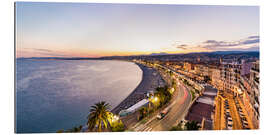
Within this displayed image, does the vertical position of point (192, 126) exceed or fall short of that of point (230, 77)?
it falls short

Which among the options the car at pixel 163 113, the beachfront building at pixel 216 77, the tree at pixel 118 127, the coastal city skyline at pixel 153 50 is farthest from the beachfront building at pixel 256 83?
the tree at pixel 118 127

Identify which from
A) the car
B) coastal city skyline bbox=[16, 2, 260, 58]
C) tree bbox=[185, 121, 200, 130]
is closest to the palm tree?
the car

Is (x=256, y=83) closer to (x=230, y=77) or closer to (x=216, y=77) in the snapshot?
(x=230, y=77)

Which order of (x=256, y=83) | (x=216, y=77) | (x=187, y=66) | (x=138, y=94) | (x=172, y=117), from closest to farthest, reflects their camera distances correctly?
(x=256, y=83), (x=172, y=117), (x=216, y=77), (x=187, y=66), (x=138, y=94)

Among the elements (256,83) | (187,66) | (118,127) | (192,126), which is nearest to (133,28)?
(187,66)

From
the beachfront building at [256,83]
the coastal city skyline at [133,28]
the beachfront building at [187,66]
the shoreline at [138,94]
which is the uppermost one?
the coastal city skyline at [133,28]

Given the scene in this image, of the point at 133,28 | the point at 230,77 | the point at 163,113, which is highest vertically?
the point at 133,28

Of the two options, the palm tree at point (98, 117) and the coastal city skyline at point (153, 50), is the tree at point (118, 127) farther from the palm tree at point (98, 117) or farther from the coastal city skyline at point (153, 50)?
the palm tree at point (98, 117)

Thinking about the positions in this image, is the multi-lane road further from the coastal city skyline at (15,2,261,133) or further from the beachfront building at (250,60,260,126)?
the beachfront building at (250,60,260,126)

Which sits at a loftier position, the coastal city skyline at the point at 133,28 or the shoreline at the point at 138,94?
the coastal city skyline at the point at 133,28
